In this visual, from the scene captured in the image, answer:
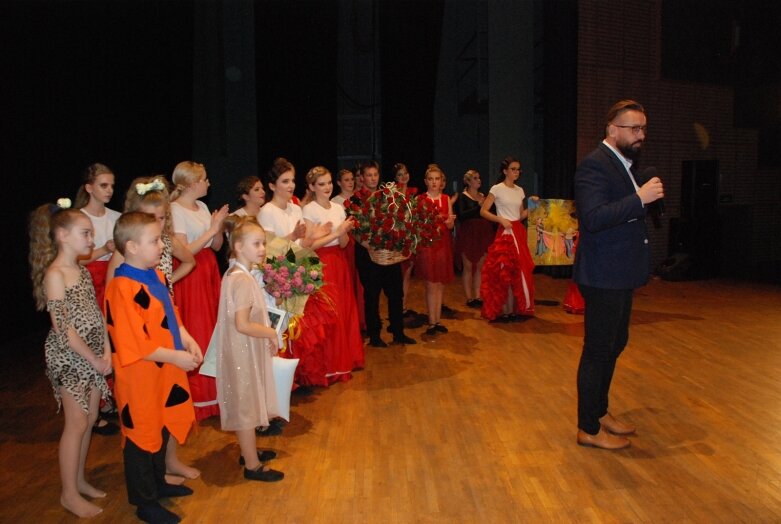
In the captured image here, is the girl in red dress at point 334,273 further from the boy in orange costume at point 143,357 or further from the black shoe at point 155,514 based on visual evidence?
the black shoe at point 155,514

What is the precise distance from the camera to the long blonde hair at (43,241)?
2.72 m

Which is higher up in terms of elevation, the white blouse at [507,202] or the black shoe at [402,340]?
the white blouse at [507,202]

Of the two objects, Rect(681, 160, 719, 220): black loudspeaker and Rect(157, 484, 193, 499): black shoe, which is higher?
Rect(681, 160, 719, 220): black loudspeaker

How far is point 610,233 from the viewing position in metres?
3.15

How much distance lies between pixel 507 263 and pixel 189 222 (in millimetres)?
3529

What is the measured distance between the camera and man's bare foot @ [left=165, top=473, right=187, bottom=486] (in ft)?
9.87

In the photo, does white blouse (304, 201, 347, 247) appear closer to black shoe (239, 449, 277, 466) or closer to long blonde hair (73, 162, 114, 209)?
long blonde hair (73, 162, 114, 209)

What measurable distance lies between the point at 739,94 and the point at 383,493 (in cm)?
1038

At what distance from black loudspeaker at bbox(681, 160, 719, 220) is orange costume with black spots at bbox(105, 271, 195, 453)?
8923mm

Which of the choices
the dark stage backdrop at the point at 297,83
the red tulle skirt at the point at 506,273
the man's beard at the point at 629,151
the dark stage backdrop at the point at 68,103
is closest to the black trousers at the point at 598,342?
the man's beard at the point at 629,151

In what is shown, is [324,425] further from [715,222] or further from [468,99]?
[468,99]

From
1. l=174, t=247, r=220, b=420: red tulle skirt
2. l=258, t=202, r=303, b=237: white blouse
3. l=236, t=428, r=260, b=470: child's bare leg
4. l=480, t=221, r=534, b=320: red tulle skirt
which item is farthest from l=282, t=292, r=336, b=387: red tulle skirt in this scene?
l=480, t=221, r=534, b=320: red tulle skirt

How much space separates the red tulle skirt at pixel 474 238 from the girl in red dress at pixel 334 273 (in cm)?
261

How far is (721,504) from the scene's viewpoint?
8.97 ft
